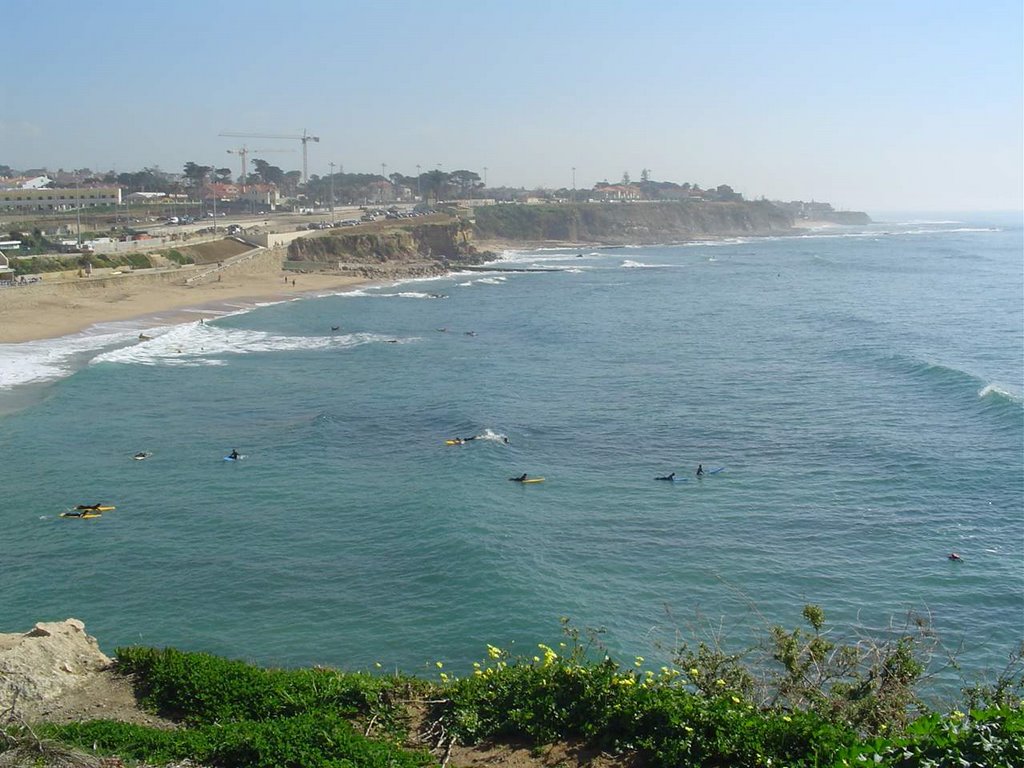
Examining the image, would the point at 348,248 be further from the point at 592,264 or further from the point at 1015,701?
the point at 1015,701

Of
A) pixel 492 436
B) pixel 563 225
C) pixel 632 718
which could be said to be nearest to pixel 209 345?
pixel 492 436

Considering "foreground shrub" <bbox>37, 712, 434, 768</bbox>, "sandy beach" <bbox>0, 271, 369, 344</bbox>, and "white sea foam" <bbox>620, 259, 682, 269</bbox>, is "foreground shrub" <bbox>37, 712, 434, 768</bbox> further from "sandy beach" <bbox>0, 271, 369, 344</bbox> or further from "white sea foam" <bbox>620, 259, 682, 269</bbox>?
"white sea foam" <bbox>620, 259, 682, 269</bbox>

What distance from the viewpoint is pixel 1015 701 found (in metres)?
11.7

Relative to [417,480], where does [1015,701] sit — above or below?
above

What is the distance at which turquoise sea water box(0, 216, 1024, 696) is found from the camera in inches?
813

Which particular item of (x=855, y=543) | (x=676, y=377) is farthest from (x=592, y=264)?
(x=855, y=543)

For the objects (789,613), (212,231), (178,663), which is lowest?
(789,613)

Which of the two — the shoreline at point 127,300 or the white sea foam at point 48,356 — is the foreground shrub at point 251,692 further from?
the shoreline at point 127,300

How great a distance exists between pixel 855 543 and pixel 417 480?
13.1m

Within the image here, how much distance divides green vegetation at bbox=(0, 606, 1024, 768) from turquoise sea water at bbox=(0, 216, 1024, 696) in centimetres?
242

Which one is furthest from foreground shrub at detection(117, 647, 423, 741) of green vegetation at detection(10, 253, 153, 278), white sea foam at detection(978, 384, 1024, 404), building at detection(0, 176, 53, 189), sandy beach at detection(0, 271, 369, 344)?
building at detection(0, 176, 53, 189)

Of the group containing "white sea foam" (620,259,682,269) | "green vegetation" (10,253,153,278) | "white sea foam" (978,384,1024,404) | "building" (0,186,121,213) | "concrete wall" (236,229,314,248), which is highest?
"building" (0,186,121,213)

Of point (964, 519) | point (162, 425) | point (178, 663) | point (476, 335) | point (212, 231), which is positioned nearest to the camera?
point (178, 663)

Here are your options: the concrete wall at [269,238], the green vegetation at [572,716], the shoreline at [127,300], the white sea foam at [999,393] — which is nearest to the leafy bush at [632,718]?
the green vegetation at [572,716]
